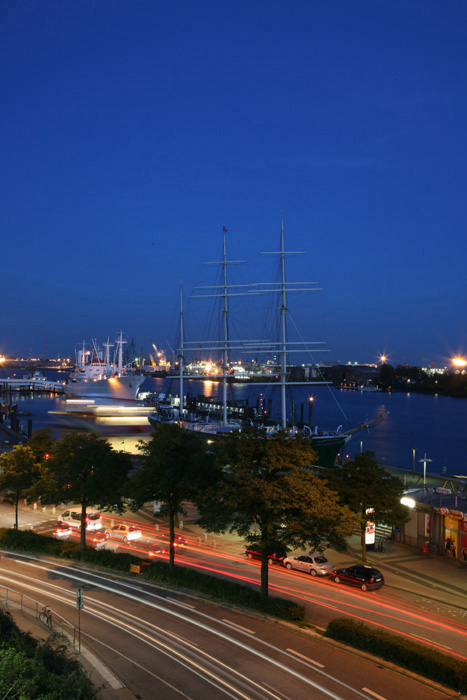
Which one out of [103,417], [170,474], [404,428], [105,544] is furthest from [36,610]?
[103,417]

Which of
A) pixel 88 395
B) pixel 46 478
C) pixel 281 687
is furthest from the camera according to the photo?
pixel 88 395

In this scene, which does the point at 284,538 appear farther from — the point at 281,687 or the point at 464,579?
the point at 464,579

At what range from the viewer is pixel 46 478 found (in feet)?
74.2

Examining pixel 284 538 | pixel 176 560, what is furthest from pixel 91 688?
pixel 176 560

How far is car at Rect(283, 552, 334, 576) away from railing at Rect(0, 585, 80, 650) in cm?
849

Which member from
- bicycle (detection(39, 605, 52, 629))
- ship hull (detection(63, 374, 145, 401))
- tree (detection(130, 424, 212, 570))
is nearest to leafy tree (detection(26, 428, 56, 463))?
tree (detection(130, 424, 212, 570))

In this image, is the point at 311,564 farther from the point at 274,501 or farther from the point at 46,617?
the point at 46,617

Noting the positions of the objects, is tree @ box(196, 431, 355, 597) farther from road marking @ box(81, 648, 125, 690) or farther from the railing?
road marking @ box(81, 648, 125, 690)

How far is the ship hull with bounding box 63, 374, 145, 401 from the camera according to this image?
106 m

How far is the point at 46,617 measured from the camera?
42.5ft

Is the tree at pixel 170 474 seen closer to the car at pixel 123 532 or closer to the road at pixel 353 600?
the road at pixel 353 600

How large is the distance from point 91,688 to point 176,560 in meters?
10.5

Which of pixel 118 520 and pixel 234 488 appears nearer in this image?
pixel 234 488

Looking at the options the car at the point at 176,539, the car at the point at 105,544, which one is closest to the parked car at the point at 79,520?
the car at the point at 105,544
